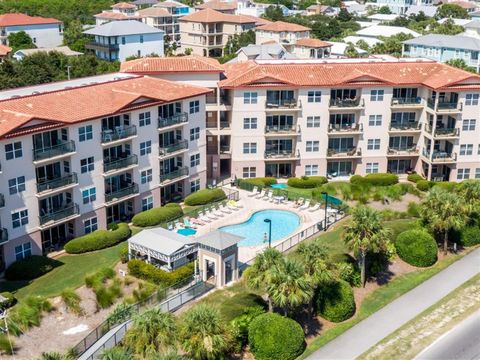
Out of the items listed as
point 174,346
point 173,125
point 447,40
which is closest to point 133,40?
point 447,40

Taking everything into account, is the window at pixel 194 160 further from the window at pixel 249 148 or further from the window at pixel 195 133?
the window at pixel 249 148

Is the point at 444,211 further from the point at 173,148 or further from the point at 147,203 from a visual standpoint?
the point at 147,203

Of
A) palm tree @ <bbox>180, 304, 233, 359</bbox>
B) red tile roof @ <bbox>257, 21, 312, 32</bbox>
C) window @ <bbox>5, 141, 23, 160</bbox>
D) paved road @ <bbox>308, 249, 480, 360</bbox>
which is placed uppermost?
red tile roof @ <bbox>257, 21, 312, 32</bbox>

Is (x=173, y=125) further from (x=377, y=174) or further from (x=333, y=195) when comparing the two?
(x=377, y=174)

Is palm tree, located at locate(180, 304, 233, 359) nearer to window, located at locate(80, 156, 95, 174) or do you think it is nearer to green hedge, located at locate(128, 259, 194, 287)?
green hedge, located at locate(128, 259, 194, 287)

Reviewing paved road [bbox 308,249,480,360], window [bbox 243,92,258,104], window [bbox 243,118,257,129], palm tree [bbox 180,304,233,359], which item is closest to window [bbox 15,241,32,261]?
palm tree [bbox 180,304,233,359]

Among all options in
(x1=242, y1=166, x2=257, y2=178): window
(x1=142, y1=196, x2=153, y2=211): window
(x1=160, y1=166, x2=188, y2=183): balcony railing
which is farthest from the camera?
(x1=242, y1=166, x2=257, y2=178): window

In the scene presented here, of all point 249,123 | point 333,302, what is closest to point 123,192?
point 249,123
